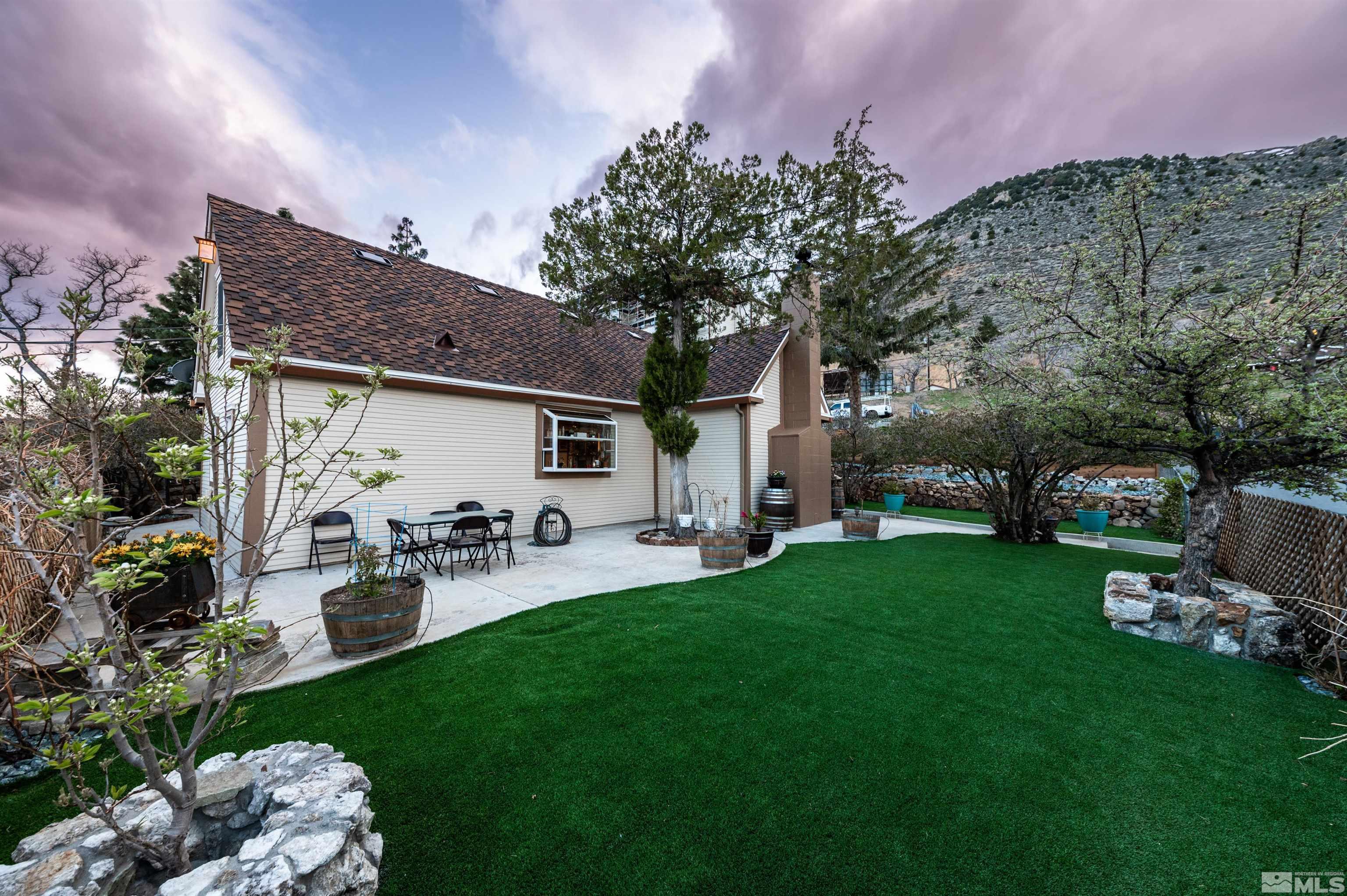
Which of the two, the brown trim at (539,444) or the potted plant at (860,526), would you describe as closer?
the potted plant at (860,526)

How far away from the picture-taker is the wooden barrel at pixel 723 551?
6578 mm

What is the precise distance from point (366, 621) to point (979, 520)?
1344 centimetres

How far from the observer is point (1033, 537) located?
870 cm

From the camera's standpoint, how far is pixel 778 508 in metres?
9.74

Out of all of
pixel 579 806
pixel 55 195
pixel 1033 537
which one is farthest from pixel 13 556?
pixel 1033 537

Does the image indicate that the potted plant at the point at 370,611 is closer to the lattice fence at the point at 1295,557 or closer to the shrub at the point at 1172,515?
the lattice fence at the point at 1295,557

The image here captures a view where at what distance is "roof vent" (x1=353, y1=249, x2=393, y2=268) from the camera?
9594 millimetres

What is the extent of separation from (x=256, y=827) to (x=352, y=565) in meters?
4.09

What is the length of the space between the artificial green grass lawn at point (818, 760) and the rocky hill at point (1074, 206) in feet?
71.2

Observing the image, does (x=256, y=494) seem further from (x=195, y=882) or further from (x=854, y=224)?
(x=854, y=224)

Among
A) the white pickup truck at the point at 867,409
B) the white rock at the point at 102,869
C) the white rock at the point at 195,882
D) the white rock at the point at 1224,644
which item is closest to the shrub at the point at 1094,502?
the white pickup truck at the point at 867,409

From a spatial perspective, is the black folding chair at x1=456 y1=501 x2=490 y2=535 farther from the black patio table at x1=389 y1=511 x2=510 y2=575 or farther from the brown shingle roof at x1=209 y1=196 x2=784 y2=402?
the brown shingle roof at x1=209 y1=196 x2=784 y2=402

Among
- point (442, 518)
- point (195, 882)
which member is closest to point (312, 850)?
point (195, 882)

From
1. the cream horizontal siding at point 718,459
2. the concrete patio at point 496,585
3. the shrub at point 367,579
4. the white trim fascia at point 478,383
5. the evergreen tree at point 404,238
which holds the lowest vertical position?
the concrete patio at point 496,585
